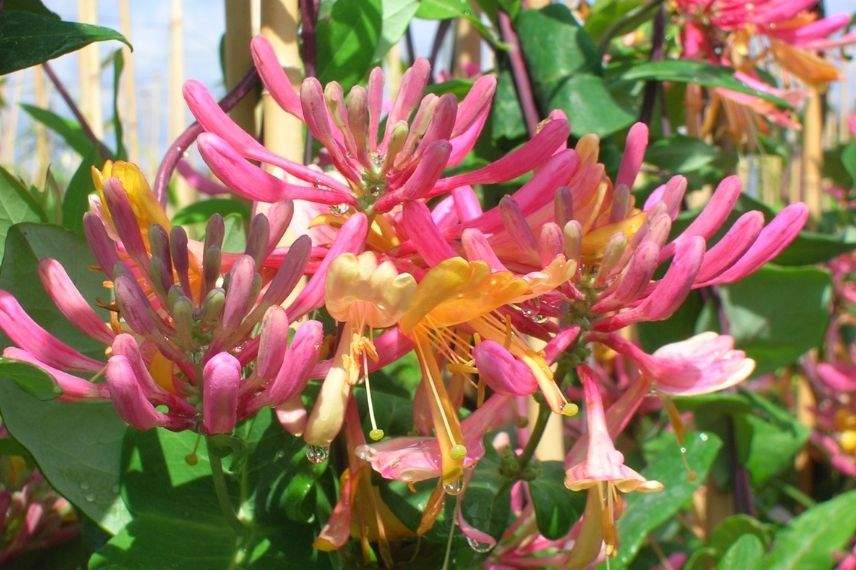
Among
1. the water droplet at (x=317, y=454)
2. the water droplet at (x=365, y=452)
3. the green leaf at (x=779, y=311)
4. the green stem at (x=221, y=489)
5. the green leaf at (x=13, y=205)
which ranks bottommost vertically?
the green leaf at (x=779, y=311)

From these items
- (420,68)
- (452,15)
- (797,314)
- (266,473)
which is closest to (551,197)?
(420,68)

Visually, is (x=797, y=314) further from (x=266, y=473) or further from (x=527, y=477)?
(x=266, y=473)

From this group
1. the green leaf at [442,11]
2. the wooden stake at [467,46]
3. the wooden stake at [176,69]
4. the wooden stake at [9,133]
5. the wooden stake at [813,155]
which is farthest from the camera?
the wooden stake at [9,133]

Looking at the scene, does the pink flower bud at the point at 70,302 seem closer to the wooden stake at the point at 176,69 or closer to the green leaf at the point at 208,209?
the green leaf at the point at 208,209

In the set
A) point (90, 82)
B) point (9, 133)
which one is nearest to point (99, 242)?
point (90, 82)

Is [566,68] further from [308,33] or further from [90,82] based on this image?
[90,82]

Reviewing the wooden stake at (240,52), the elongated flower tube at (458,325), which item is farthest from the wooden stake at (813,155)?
the elongated flower tube at (458,325)
